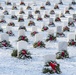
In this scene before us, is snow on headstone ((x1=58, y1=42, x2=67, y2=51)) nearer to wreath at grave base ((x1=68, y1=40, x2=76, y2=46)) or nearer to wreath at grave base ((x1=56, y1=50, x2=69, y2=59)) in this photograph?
wreath at grave base ((x1=56, y1=50, x2=69, y2=59))

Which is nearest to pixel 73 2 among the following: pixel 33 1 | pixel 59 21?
pixel 33 1

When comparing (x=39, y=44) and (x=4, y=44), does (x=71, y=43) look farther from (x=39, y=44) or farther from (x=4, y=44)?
(x=4, y=44)

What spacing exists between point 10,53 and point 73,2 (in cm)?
1830

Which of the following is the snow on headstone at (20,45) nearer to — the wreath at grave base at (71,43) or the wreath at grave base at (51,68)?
the wreath at grave base at (51,68)

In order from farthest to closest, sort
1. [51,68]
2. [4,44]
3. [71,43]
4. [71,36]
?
[71,36] → [71,43] → [4,44] → [51,68]

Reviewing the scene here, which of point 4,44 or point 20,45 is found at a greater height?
point 20,45

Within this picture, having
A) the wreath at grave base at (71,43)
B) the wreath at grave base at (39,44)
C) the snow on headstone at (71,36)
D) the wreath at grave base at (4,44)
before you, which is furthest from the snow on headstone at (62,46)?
the wreath at grave base at (4,44)

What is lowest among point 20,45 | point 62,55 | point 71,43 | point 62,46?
point 62,55

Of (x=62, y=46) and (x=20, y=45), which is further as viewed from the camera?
(x=62, y=46)

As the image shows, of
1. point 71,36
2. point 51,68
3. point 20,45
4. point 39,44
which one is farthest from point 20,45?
point 71,36

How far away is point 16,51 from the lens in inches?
665

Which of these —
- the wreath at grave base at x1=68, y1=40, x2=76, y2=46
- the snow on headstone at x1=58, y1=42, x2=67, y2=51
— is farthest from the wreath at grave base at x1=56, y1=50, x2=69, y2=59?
the wreath at grave base at x1=68, y1=40, x2=76, y2=46

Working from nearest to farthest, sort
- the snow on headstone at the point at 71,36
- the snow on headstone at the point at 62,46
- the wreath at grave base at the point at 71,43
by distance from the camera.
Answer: the snow on headstone at the point at 62,46
the wreath at grave base at the point at 71,43
the snow on headstone at the point at 71,36

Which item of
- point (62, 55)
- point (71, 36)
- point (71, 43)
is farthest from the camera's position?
point (71, 36)
